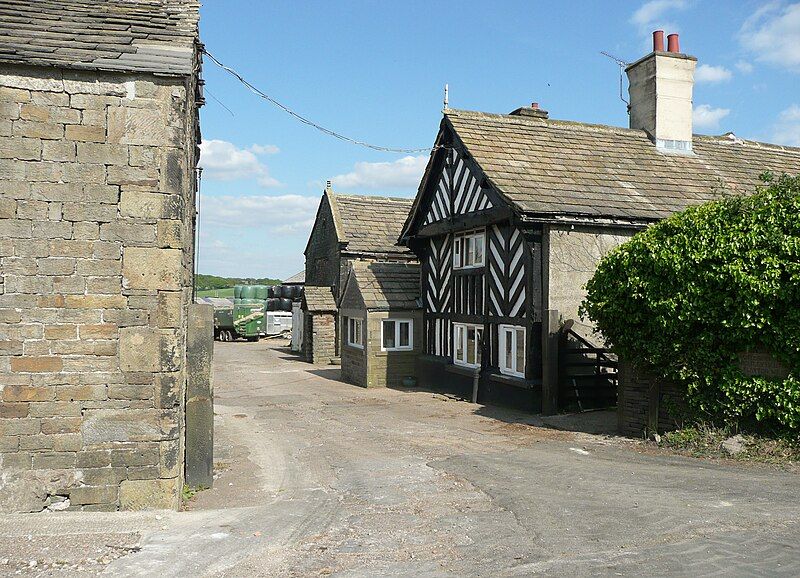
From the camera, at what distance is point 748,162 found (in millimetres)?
19594

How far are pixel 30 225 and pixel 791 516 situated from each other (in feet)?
28.1

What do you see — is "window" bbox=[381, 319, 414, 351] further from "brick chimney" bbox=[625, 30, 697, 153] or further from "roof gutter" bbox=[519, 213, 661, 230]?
"brick chimney" bbox=[625, 30, 697, 153]

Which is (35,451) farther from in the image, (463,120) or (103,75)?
(463,120)

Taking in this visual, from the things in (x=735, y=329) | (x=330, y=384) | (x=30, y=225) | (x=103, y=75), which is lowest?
(x=330, y=384)

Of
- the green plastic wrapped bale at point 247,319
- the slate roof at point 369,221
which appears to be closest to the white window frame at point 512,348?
the slate roof at point 369,221

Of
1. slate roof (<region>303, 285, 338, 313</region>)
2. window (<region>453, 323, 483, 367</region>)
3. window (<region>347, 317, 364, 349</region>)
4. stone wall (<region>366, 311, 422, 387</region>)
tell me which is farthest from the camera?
slate roof (<region>303, 285, 338, 313</region>)

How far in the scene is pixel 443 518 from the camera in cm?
775

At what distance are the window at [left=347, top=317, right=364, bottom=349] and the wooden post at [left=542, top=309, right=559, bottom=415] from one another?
25.3 feet

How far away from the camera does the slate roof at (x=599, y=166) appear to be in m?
15.9

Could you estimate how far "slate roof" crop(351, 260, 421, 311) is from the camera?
21297 mm

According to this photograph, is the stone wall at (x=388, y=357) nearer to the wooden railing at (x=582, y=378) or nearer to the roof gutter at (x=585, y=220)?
the wooden railing at (x=582, y=378)

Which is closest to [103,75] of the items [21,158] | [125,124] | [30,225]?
[125,124]

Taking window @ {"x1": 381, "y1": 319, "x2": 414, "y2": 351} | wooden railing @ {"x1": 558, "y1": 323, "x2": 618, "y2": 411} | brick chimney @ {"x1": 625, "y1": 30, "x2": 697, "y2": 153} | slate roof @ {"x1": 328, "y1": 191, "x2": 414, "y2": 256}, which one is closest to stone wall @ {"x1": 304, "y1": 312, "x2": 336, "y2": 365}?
slate roof @ {"x1": 328, "y1": 191, "x2": 414, "y2": 256}

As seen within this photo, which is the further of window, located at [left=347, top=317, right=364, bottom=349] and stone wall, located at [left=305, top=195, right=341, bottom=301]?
stone wall, located at [left=305, top=195, right=341, bottom=301]
